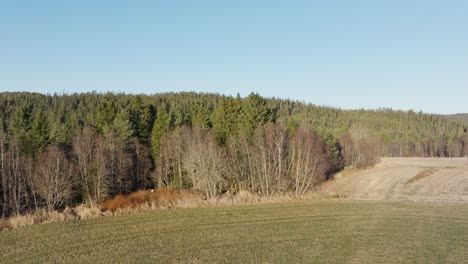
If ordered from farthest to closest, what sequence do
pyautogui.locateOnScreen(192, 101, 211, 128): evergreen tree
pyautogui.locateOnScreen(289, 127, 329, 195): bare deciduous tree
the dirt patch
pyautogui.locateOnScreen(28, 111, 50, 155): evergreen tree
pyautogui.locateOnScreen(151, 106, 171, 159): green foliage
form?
1. pyautogui.locateOnScreen(192, 101, 211, 128): evergreen tree
2. pyautogui.locateOnScreen(151, 106, 171, 159): green foliage
3. the dirt patch
4. pyautogui.locateOnScreen(28, 111, 50, 155): evergreen tree
5. pyautogui.locateOnScreen(289, 127, 329, 195): bare deciduous tree

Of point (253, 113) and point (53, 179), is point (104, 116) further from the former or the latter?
point (253, 113)

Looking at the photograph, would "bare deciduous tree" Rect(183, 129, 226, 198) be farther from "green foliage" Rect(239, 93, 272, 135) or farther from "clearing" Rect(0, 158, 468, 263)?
"clearing" Rect(0, 158, 468, 263)

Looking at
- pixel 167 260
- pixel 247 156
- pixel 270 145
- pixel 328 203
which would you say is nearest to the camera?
pixel 167 260

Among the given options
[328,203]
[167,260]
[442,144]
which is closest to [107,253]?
[167,260]

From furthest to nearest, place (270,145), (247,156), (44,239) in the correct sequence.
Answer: (247,156), (270,145), (44,239)

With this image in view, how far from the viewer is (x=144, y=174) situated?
200 ft

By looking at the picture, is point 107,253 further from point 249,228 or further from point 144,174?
point 144,174

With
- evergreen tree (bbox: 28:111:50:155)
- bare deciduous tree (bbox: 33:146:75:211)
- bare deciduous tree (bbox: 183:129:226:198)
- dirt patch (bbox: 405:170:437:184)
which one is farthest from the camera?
dirt patch (bbox: 405:170:437:184)

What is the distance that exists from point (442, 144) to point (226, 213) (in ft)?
492

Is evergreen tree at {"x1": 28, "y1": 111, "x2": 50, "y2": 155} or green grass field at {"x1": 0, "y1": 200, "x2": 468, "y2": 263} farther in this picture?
evergreen tree at {"x1": 28, "y1": 111, "x2": 50, "y2": 155}

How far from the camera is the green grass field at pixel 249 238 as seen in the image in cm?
1584

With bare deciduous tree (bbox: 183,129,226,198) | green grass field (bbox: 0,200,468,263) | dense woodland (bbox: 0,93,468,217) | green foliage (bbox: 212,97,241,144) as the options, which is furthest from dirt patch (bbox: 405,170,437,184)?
green grass field (bbox: 0,200,468,263)

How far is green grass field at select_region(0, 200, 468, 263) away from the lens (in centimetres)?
1584

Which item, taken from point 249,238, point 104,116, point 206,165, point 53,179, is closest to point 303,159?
point 206,165
